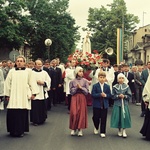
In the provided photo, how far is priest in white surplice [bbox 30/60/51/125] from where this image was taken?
11984 millimetres

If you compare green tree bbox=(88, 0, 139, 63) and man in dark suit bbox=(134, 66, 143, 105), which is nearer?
man in dark suit bbox=(134, 66, 143, 105)

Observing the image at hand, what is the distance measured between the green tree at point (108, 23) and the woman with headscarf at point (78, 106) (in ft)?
154

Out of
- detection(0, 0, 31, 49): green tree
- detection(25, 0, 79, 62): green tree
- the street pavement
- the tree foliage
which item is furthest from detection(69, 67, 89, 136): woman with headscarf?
detection(25, 0, 79, 62): green tree

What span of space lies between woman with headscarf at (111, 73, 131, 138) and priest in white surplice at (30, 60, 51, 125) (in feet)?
9.12

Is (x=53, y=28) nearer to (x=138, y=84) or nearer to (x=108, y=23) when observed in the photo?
(x=108, y=23)

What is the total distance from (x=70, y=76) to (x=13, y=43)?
3160 cm

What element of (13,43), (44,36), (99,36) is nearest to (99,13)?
(99,36)

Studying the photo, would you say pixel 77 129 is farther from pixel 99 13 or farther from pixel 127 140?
pixel 99 13

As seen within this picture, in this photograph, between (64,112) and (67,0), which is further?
(67,0)

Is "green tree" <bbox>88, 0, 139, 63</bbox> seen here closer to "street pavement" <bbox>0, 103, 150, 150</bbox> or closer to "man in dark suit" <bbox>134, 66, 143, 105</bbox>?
"man in dark suit" <bbox>134, 66, 143, 105</bbox>

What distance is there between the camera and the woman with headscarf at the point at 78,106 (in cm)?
1003

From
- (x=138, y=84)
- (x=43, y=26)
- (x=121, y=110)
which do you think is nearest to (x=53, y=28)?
(x=43, y=26)

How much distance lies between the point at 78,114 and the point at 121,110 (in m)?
1.08

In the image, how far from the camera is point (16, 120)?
393 inches
